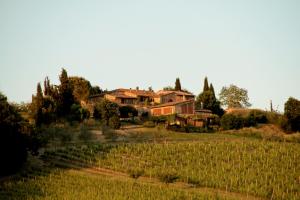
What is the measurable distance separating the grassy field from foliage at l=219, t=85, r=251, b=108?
5673 centimetres

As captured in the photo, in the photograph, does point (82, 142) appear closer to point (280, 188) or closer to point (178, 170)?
point (178, 170)

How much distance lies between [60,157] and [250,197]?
63.0ft

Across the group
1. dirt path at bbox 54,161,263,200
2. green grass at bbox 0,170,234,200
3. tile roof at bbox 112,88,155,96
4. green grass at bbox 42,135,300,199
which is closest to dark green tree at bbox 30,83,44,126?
green grass at bbox 42,135,300,199

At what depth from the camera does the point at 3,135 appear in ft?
113

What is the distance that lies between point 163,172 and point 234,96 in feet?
235

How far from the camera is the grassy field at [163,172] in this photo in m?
27.6

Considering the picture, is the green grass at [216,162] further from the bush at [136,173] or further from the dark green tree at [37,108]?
the dark green tree at [37,108]

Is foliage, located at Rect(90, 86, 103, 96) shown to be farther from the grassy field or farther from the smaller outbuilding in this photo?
the grassy field

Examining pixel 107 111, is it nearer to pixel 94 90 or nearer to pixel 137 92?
pixel 137 92

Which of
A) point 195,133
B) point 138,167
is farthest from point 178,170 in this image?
point 195,133

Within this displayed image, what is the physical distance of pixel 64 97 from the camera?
64.2 meters

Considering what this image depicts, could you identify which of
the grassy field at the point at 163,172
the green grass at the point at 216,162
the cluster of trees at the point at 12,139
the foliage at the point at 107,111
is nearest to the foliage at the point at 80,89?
the foliage at the point at 107,111

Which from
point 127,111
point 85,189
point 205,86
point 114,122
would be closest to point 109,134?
point 114,122

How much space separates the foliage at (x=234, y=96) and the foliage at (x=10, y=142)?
70750 mm
